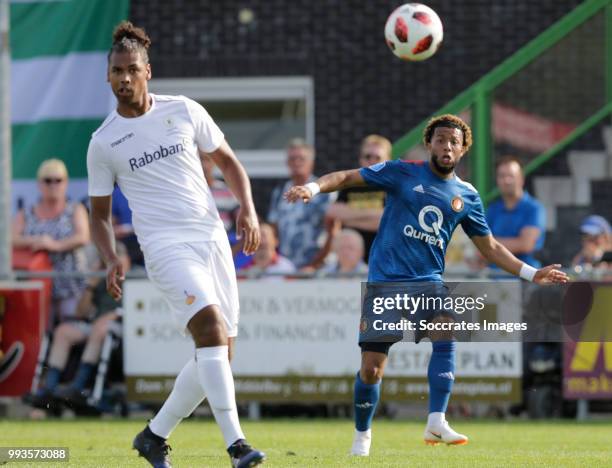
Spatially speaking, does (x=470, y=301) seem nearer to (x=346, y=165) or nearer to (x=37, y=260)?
(x=37, y=260)

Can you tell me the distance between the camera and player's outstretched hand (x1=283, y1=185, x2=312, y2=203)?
8.22 metres

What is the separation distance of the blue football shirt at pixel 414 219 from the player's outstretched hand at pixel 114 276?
190 centimetres

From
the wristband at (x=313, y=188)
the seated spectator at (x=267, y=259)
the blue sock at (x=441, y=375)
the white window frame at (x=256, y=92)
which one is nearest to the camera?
the wristband at (x=313, y=188)

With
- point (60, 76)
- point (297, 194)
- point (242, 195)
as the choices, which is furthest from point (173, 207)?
point (60, 76)

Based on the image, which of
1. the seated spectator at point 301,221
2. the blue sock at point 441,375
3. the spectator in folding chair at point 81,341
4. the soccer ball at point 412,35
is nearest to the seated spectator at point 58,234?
the spectator in folding chair at point 81,341

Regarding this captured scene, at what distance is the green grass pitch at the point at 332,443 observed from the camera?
876 cm

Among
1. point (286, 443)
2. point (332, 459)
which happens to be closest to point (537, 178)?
point (286, 443)

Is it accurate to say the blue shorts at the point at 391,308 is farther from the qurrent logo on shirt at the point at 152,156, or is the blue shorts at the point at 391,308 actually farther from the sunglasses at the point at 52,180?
the sunglasses at the point at 52,180

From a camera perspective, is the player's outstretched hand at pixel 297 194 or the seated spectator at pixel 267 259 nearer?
the player's outstretched hand at pixel 297 194

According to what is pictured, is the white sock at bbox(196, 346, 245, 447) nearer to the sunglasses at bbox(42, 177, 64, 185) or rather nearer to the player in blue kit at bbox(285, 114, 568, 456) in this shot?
the player in blue kit at bbox(285, 114, 568, 456)

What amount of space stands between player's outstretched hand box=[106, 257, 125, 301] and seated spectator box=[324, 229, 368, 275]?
5787mm

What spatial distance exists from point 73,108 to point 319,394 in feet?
19.4

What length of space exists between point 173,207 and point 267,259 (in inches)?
251

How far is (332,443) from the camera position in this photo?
10680 millimetres
